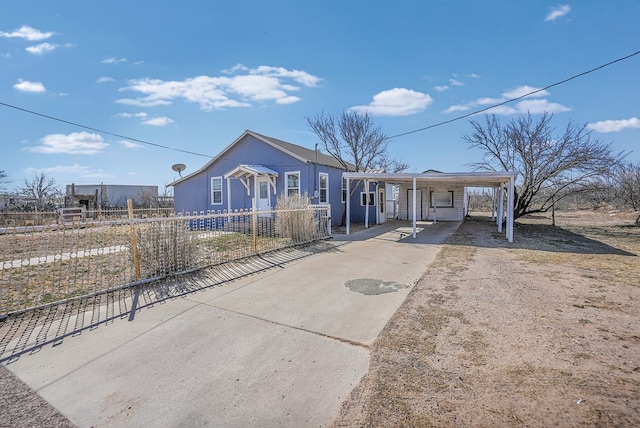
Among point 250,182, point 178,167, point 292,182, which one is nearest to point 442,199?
point 292,182

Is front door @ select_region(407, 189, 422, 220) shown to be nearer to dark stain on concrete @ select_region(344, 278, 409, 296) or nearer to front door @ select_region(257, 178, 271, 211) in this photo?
front door @ select_region(257, 178, 271, 211)

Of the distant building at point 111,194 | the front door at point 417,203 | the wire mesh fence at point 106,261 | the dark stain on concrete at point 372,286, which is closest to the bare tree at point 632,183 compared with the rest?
the front door at point 417,203

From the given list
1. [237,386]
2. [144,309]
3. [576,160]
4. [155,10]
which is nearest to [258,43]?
[155,10]

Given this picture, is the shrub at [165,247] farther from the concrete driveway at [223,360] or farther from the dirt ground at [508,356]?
the dirt ground at [508,356]

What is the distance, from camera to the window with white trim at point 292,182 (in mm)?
14445

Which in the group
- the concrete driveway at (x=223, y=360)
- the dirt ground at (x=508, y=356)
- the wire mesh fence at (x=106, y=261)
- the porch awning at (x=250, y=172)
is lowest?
the concrete driveway at (x=223, y=360)

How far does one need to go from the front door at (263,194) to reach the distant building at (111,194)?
566 inches

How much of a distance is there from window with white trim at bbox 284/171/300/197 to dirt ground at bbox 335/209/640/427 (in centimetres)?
959

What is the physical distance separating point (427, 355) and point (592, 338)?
6.29ft

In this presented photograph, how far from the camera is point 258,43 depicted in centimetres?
1096

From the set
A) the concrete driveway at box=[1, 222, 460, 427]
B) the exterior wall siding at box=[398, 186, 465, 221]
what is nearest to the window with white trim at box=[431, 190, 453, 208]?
the exterior wall siding at box=[398, 186, 465, 221]

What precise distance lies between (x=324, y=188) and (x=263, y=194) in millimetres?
3137

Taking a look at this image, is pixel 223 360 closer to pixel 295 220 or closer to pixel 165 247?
pixel 165 247

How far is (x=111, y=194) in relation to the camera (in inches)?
1262
